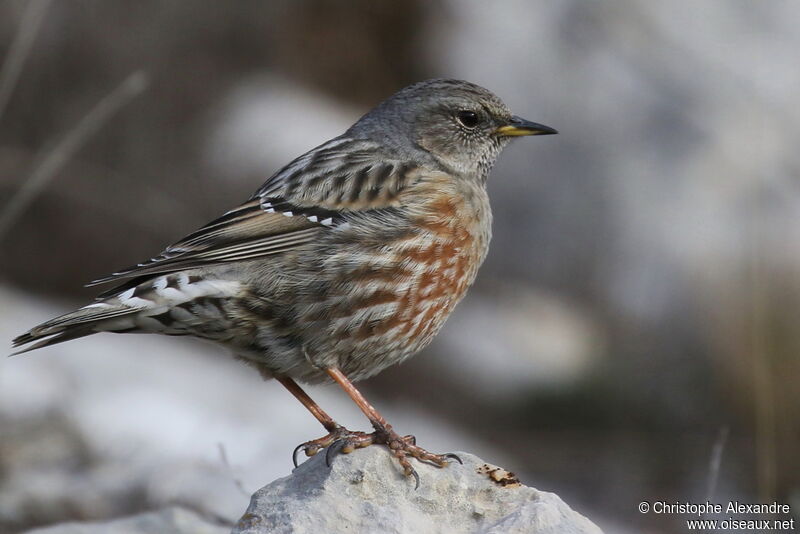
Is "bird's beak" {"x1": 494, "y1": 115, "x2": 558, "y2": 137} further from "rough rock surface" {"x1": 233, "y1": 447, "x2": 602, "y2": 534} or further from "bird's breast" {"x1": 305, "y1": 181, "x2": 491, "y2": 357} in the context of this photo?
"rough rock surface" {"x1": 233, "y1": 447, "x2": 602, "y2": 534}

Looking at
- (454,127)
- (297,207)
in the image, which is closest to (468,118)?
(454,127)

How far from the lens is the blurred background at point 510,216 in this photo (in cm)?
688

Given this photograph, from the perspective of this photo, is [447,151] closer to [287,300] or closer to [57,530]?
[287,300]

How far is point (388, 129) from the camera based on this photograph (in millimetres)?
5062

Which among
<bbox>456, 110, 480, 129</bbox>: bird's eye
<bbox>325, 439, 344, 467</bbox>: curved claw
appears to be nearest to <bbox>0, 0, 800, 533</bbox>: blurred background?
<bbox>456, 110, 480, 129</bbox>: bird's eye

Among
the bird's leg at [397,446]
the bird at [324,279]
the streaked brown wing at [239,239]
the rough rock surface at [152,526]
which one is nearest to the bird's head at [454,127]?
the bird at [324,279]

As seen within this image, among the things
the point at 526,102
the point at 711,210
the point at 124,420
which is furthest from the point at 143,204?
the point at 711,210

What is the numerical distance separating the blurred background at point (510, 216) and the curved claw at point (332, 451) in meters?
2.73

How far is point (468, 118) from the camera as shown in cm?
507

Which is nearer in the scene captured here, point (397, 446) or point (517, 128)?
point (397, 446)

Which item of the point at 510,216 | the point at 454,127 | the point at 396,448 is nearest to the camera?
the point at 396,448

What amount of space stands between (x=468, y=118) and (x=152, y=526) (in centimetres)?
218

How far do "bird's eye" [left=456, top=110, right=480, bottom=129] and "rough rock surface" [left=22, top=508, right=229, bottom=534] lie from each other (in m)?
2.02

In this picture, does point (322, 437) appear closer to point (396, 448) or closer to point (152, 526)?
point (396, 448)
